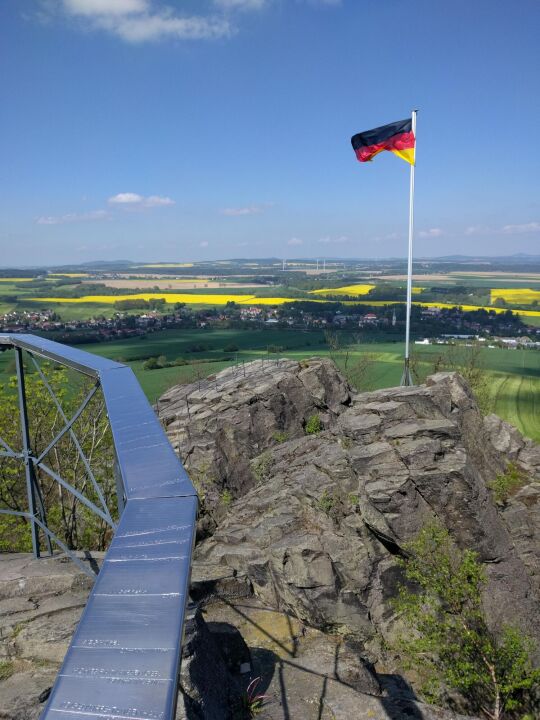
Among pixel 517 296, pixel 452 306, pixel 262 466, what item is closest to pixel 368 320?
pixel 452 306

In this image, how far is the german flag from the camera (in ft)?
80.5

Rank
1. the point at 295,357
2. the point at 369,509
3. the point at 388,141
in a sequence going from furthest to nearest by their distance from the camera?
1. the point at 295,357
2. the point at 388,141
3. the point at 369,509

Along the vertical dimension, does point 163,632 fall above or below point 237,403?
above

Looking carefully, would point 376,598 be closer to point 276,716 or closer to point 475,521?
point 475,521

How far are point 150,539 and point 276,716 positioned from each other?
6.63 meters

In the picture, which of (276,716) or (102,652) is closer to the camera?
(102,652)

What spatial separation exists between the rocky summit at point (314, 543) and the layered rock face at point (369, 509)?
53 millimetres

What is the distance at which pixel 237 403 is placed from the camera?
91.0ft

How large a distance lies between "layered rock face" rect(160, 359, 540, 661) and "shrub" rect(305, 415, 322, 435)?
1.60 metres

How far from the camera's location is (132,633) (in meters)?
3.22

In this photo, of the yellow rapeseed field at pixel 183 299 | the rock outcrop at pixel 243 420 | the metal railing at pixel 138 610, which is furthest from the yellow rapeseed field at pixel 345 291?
the metal railing at pixel 138 610

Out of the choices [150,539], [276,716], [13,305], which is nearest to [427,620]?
[276,716]

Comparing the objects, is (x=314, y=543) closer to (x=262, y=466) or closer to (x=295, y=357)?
(x=262, y=466)

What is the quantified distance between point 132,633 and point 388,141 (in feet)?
85.9
